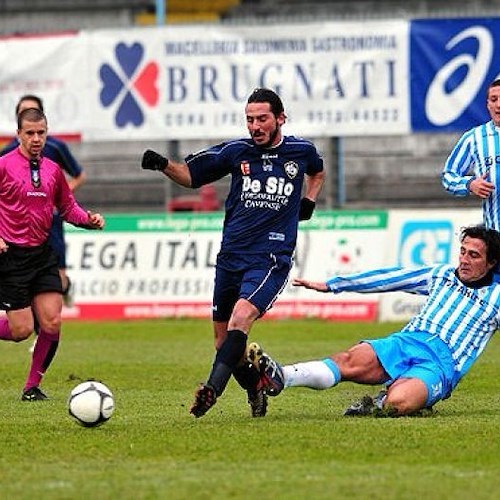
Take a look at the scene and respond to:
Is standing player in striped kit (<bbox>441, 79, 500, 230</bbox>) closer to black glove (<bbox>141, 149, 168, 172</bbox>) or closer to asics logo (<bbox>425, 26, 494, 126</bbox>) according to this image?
black glove (<bbox>141, 149, 168, 172</bbox>)

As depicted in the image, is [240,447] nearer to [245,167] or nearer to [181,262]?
[245,167]

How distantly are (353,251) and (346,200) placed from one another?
4.29m

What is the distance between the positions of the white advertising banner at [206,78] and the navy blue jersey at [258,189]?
36.5 ft

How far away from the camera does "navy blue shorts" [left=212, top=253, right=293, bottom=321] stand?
9.80 metres

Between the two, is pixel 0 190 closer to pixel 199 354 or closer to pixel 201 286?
pixel 199 354

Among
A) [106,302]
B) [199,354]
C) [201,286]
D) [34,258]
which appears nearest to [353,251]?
[201,286]

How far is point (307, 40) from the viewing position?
21.5 metres

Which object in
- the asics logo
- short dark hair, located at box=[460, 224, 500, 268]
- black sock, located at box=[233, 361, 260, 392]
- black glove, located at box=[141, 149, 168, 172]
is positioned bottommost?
black sock, located at box=[233, 361, 260, 392]

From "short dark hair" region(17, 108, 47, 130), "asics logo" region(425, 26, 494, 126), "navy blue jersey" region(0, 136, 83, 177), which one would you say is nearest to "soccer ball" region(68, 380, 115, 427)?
"short dark hair" region(17, 108, 47, 130)

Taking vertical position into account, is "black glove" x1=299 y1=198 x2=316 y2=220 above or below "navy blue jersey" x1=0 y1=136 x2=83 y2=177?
below

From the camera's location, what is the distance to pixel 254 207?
9.98m

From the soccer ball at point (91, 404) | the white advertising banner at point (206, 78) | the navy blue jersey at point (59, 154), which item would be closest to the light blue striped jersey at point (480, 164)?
the soccer ball at point (91, 404)

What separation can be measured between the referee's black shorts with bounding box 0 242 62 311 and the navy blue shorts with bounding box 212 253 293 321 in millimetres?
1891

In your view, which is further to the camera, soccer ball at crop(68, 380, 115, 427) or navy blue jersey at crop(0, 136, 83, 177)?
navy blue jersey at crop(0, 136, 83, 177)
